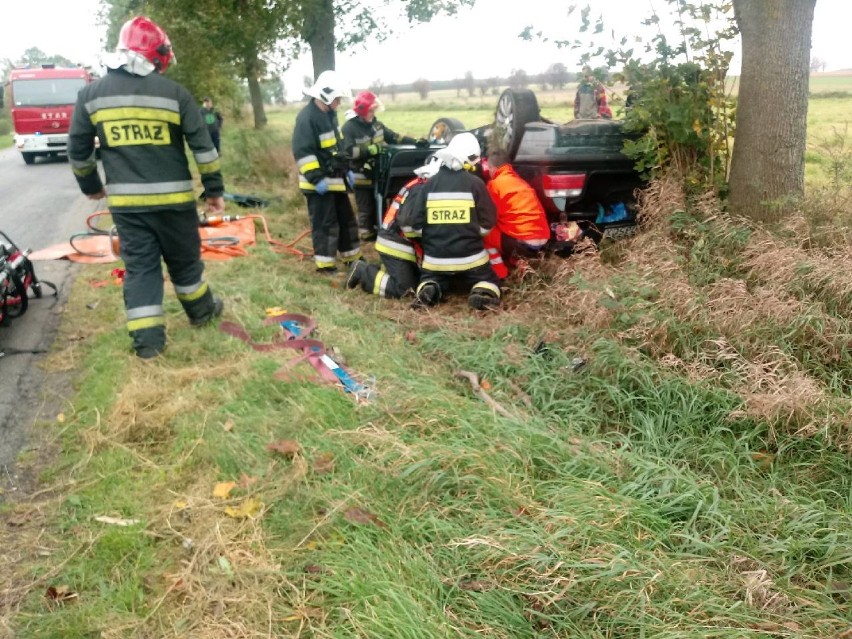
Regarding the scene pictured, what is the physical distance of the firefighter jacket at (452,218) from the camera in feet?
16.4

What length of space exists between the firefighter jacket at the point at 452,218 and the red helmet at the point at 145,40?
6.41 feet

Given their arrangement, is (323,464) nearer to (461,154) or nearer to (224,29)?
(461,154)

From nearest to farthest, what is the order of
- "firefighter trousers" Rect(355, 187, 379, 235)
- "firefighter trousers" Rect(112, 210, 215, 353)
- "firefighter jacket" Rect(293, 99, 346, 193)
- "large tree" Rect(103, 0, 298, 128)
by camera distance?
"firefighter trousers" Rect(112, 210, 215, 353) < "firefighter jacket" Rect(293, 99, 346, 193) < "firefighter trousers" Rect(355, 187, 379, 235) < "large tree" Rect(103, 0, 298, 128)

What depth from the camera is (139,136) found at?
4.02 m

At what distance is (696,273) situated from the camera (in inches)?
163

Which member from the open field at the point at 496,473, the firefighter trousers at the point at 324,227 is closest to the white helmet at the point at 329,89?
the firefighter trousers at the point at 324,227

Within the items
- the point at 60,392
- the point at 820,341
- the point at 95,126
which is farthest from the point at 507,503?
the point at 95,126

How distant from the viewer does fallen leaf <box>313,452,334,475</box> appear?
108 inches

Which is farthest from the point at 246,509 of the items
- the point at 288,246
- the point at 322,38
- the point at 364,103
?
the point at 322,38

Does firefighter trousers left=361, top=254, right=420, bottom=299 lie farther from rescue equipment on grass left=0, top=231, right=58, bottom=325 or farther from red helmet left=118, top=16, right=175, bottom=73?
rescue equipment on grass left=0, top=231, right=58, bottom=325

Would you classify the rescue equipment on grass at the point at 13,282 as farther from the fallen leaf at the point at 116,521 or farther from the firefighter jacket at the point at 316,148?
the fallen leaf at the point at 116,521

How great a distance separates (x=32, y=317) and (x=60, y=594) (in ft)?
11.3

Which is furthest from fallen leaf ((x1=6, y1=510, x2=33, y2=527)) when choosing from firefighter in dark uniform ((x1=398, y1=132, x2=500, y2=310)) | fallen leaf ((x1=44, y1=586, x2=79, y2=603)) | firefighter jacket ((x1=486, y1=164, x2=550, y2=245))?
firefighter jacket ((x1=486, y1=164, x2=550, y2=245))

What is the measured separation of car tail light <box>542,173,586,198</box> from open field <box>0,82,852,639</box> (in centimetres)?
83
